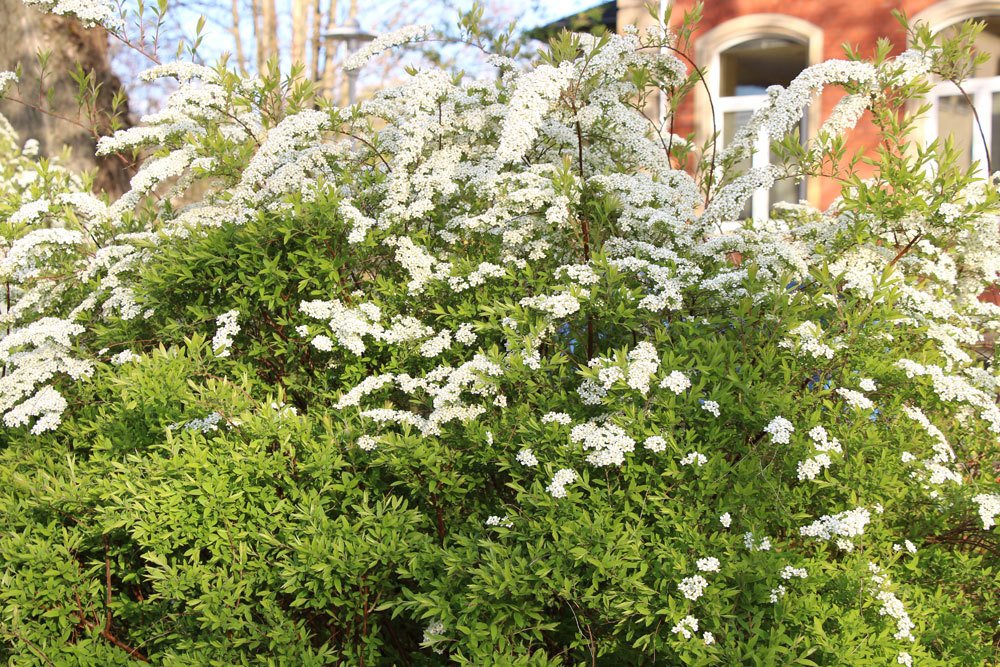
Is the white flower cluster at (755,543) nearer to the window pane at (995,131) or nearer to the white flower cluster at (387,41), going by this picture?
the white flower cluster at (387,41)

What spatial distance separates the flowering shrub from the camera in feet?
8.84

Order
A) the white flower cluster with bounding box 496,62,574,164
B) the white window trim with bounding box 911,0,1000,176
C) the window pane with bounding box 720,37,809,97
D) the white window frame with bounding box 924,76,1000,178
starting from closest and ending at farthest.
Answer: the white flower cluster with bounding box 496,62,574,164, the white window trim with bounding box 911,0,1000,176, the white window frame with bounding box 924,76,1000,178, the window pane with bounding box 720,37,809,97

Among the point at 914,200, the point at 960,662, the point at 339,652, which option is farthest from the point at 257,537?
the point at 914,200

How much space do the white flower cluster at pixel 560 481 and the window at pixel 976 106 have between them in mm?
7723

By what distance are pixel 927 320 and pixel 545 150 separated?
1.75 m

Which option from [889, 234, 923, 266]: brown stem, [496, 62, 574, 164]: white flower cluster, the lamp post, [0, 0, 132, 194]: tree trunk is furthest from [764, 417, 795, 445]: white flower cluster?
the lamp post

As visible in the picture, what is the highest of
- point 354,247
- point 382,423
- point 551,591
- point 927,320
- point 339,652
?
point 354,247

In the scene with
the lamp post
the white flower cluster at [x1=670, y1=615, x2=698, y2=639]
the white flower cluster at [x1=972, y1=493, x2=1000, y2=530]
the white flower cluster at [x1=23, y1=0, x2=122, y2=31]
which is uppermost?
the lamp post

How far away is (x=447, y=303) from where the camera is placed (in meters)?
3.65

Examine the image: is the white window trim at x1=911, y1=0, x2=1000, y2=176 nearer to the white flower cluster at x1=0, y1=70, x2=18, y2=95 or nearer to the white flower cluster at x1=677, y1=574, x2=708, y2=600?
the white flower cluster at x1=677, y1=574, x2=708, y2=600

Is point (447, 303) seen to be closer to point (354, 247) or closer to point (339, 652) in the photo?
point (354, 247)

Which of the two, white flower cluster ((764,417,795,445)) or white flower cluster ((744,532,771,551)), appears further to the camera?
white flower cluster ((764,417,795,445))

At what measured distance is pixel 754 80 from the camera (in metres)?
10.4

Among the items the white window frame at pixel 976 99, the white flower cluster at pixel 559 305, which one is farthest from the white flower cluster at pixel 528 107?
the white window frame at pixel 976 99
